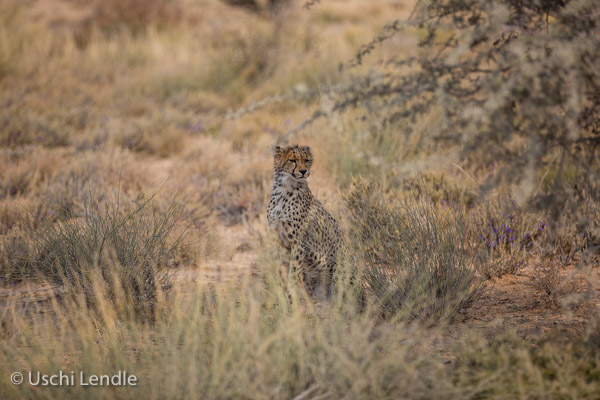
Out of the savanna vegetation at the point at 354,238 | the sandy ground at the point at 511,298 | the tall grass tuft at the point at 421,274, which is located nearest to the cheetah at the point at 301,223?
the savanna vegetation at the point at 354,238

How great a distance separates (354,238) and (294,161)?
72 centimetres

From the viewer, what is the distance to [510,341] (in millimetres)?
3029

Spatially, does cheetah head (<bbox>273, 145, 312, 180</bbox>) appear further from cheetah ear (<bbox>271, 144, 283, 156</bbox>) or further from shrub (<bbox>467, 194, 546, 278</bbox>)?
shrub (<bbox>467, 194, 546, 278</bbox>)

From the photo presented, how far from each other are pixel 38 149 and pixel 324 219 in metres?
4.46

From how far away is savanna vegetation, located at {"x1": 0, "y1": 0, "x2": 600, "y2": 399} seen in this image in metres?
2.60

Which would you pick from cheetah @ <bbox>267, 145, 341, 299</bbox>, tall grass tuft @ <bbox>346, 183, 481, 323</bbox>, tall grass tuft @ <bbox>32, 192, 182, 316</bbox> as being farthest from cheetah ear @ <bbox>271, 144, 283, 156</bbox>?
tall grass tuft @ <bbox>32, 192, 182, 316</bbox>

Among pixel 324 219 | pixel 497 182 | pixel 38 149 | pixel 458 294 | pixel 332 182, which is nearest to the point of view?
pixel 497 182

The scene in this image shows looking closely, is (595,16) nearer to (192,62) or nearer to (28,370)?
(28,370)

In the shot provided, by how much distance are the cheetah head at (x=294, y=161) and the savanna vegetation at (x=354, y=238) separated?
A: 28cm

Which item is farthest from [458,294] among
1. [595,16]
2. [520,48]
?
[595,16]

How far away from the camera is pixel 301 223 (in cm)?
383

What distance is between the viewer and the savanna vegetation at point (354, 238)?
2.60 meters

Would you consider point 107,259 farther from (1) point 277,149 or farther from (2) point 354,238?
(2) point 354,238

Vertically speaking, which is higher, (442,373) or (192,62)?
(192,62)
